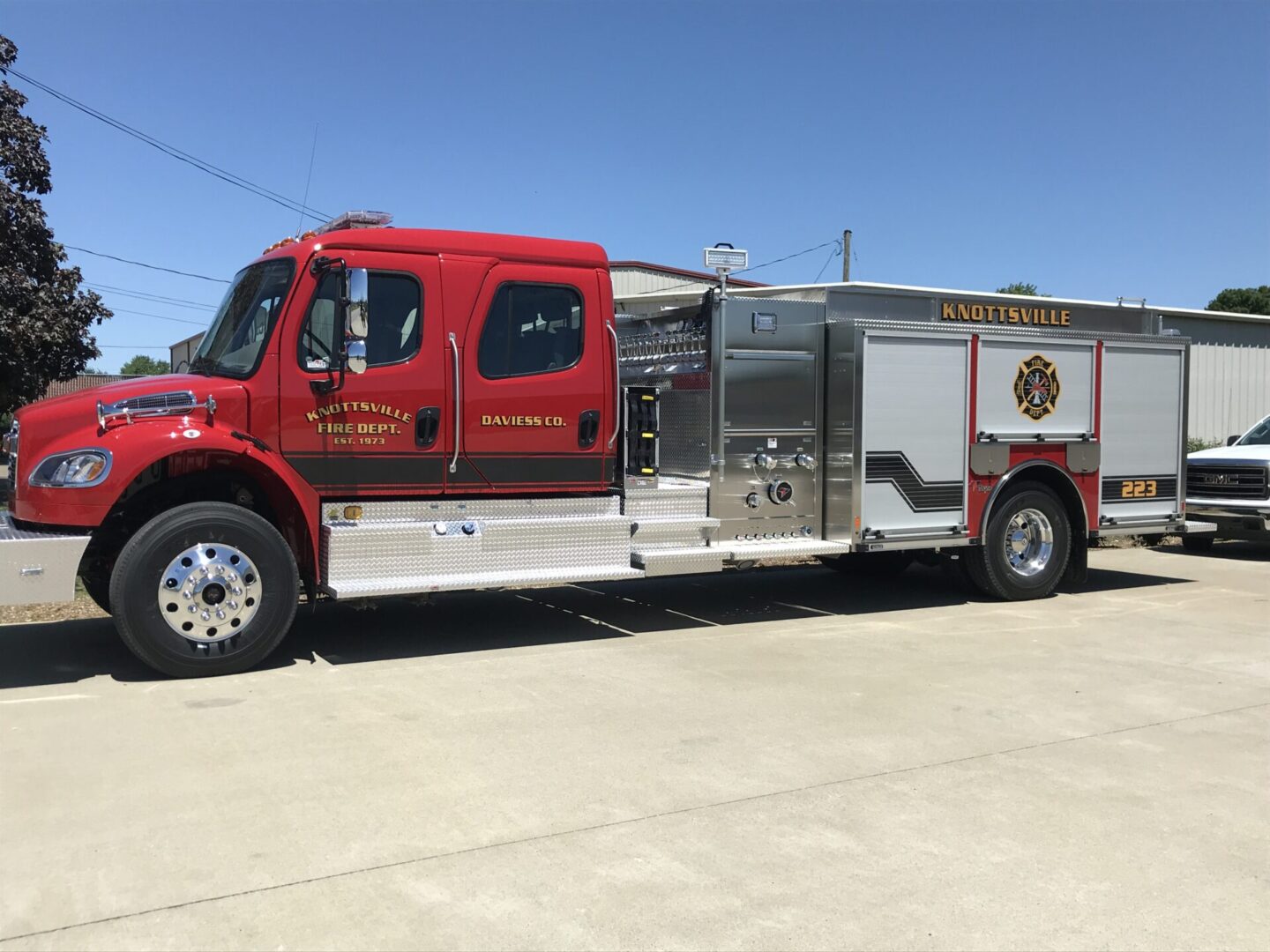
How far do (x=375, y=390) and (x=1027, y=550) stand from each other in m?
6.26

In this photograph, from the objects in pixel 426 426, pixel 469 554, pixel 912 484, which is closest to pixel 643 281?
pixel 912 484

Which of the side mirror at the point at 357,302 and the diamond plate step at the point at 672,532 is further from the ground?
the side mirror at the point at 357,302

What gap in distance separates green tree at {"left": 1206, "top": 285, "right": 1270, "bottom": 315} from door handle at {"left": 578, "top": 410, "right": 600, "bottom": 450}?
6648 centimetres

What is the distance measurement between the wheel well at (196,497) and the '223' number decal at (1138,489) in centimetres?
755

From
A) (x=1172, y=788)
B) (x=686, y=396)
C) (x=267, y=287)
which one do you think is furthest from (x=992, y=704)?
(x=267, y=287)

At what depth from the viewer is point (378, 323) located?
22.7 feet

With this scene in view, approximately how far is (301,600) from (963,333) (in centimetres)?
625

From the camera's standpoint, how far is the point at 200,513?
630cm

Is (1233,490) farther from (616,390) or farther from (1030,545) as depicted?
(616,390)

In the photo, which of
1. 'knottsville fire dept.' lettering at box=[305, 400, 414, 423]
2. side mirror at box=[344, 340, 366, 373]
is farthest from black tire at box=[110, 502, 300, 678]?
side mirror at box=[344, 340, 366, 373]

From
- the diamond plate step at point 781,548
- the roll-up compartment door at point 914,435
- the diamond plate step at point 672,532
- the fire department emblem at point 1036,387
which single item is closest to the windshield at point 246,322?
the diamond plate step at point 672,532

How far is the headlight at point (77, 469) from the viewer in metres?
6.02

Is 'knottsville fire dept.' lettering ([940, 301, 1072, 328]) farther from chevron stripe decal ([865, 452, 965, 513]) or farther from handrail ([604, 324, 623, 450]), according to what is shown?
handrail ([604, 324, 623, 450])

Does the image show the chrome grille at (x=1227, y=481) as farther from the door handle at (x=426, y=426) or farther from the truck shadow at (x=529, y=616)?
the door handle at (x=426, y=426)
